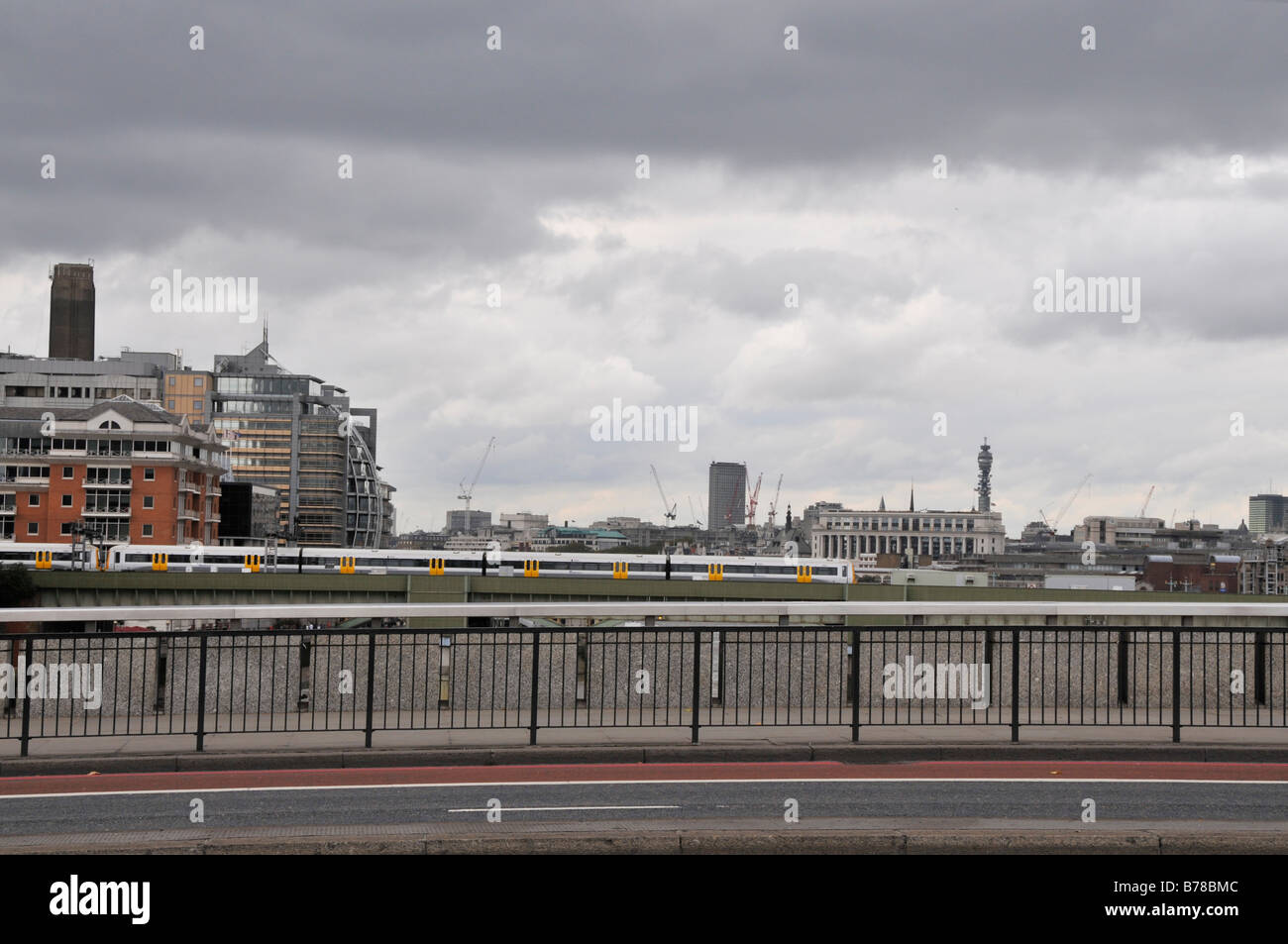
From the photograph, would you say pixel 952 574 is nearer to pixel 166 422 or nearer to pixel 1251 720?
pixel 166 422

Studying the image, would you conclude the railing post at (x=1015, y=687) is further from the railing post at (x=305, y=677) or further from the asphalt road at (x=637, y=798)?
the railing post at (x=305, y=677)

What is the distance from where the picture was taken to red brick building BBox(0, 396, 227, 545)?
13412 centimetres

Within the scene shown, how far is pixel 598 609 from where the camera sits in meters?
19.9

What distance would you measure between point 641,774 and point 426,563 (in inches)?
3608

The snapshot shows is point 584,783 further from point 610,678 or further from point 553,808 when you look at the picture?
point 610,678

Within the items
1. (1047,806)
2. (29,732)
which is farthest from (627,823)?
(29,732)

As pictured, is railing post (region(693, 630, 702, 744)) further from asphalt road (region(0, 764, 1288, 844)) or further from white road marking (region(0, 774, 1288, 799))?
white road marking (region(0, 774, 1288, 799))

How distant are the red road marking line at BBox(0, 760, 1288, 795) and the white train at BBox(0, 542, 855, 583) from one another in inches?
3352

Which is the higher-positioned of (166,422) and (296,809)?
(166,422)

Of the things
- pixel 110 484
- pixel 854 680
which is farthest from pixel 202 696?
pixel 110 484

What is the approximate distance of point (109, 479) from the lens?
441ft

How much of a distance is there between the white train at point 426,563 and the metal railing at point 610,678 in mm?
81287

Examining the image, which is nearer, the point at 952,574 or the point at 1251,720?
the point at 1251,720
